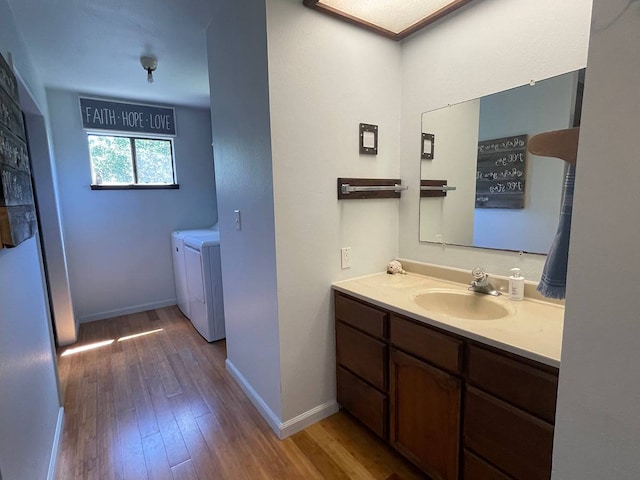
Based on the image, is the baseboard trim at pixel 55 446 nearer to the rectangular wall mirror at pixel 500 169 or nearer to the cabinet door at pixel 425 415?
the cabinet door at pixel 425 415

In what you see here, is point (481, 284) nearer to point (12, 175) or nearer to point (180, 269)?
point (12, 175)

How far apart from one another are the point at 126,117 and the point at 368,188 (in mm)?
3036

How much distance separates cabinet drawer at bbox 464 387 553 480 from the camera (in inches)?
39.4

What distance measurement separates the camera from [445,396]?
1.29 meters

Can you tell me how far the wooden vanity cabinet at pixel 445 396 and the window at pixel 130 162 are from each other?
9.85 feet

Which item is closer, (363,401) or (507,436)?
(507,436)

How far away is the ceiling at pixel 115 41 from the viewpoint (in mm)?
1813

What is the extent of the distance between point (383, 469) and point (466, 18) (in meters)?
2.30

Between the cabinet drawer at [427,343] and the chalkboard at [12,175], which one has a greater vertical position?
the chalkboard at [12,175]

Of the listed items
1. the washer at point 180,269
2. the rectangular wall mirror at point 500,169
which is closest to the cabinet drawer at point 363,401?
the rectangular wall mirror at point 500,169

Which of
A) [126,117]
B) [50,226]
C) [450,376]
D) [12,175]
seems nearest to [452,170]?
[450,376]

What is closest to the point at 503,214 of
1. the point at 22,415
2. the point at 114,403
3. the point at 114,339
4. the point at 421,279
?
the point at 421,279

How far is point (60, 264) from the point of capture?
2883 mm

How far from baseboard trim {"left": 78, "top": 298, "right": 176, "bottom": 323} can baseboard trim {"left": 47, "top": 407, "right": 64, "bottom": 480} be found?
1753mm
